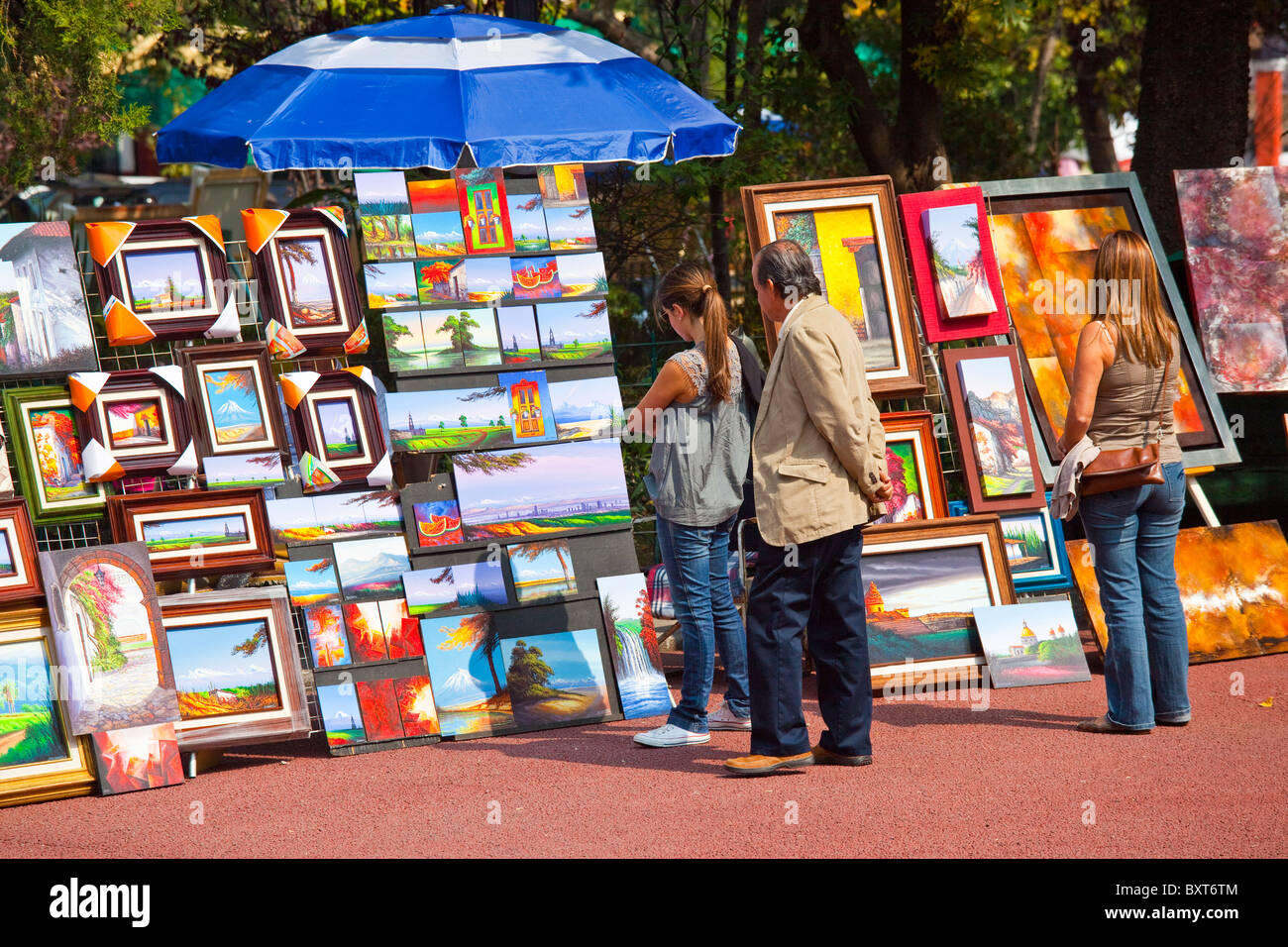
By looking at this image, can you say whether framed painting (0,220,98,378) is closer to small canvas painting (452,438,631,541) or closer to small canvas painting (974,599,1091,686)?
small canvas painting (452,438,631,541)

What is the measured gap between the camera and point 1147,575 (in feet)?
15.7

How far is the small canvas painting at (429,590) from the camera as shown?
5.26 m

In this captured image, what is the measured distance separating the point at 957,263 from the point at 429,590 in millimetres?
2927

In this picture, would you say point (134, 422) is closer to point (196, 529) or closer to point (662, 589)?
point (196, 529)

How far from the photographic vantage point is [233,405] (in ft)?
17.0

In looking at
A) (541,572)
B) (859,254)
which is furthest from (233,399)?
(859,254)

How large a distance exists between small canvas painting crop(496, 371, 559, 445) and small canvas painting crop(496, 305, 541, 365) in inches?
2.9

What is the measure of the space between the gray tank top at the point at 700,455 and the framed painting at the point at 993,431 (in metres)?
1.59

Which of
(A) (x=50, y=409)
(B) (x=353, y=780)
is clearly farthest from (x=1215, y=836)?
(A) (x=50, y=409)

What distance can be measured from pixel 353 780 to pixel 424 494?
4.12 ft

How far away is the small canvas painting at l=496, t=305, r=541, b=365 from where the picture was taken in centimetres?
548

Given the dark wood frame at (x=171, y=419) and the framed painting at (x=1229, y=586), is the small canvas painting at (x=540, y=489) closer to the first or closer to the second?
the dark wood frame at (x=171, y=419)

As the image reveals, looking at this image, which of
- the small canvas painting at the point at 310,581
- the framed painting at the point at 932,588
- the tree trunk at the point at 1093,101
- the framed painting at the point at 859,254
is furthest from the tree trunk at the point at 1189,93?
the tree trunk at the point at 1093,101

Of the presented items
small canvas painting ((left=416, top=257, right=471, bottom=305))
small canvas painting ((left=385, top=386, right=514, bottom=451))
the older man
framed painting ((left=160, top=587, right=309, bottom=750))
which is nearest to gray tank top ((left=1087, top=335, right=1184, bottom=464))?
the older man
